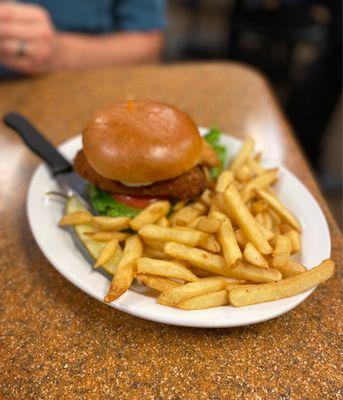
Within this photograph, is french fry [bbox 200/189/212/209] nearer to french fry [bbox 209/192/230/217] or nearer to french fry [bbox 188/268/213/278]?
french fry [bbox 209/192/230/217]

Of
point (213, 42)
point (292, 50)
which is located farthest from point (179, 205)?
point (213, 42)

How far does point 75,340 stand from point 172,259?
13.8 inches

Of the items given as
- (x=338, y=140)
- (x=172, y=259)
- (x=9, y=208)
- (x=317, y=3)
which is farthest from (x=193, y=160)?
(x=317, y=3)

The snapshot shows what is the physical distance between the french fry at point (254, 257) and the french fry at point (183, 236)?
9cm

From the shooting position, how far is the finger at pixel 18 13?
82.0 inches

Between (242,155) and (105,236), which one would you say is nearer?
(105,236)

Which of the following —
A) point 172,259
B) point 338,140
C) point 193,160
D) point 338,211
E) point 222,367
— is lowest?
point 338,211

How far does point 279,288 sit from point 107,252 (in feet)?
1.59

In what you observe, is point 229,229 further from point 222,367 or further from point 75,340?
point 75,340

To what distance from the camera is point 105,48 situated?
Answer: 2.65m

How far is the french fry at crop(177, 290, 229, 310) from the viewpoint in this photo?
1.04 m

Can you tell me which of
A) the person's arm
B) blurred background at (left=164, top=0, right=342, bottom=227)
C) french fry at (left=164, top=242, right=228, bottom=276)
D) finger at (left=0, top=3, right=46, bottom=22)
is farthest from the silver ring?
→ blurred background at (left=164, top=0, right=342, bottom=227)

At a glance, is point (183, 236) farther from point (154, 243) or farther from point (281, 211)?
point (281, 211)

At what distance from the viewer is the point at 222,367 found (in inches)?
41.5
